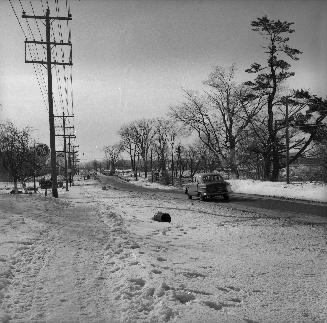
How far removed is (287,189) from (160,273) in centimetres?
2465

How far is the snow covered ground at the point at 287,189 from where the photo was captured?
84.9 feet

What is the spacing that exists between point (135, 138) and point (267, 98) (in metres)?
66.7

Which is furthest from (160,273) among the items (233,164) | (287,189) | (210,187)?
(233,164)

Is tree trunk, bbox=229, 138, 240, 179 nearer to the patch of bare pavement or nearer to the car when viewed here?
the car

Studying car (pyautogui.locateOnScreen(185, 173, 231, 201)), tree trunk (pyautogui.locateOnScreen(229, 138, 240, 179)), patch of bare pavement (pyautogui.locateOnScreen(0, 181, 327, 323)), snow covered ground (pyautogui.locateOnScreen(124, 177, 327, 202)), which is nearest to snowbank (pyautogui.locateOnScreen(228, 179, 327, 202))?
snow covered ground (pyautogui.locateOnScreen(124, 177, 327, 202))

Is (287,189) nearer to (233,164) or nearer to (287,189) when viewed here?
(287,189)

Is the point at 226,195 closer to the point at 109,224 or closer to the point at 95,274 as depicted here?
the point at 109,224

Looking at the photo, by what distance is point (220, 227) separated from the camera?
43.0ft

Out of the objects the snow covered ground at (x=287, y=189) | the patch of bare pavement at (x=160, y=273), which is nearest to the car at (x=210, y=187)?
the snow covered ground at (x=287, y=189)

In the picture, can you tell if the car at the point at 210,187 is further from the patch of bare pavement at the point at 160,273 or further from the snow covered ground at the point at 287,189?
the patch of bare pavement at the point at 160,273

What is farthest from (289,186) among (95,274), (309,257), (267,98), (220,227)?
(95,274)

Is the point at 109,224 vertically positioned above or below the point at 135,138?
below

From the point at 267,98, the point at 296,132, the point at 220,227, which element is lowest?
the point at 220,227

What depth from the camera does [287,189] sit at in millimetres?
29859
